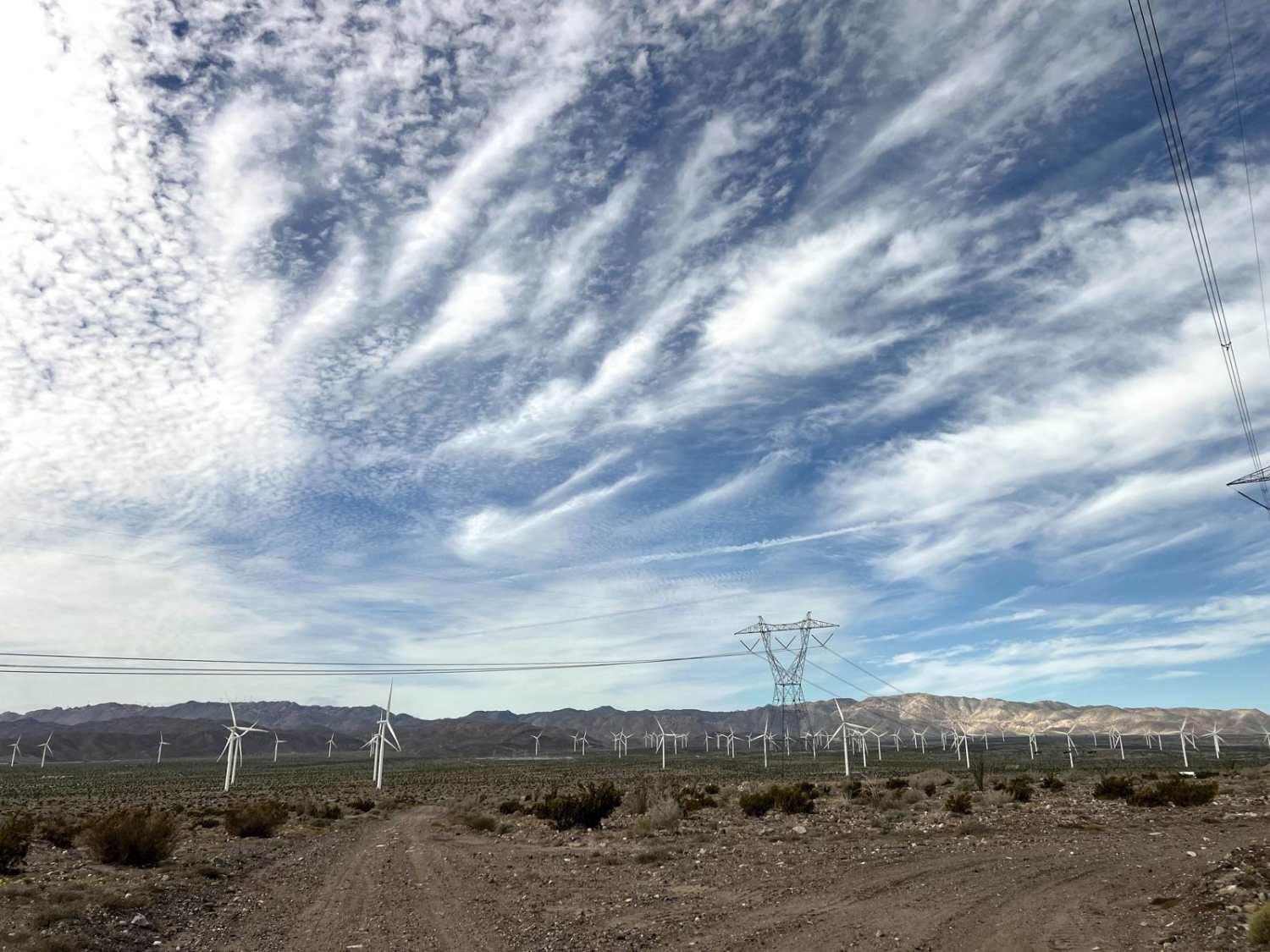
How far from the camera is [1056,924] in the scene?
15453 millimetres

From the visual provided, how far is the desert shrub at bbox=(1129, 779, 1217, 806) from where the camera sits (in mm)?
37906

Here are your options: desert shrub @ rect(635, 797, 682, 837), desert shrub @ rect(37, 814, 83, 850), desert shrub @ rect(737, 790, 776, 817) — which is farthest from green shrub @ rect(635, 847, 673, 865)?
desert shrub @ rect(37, 814, 83, 850)

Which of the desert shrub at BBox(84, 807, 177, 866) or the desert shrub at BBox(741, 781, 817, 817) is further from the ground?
the desert shrub at BBox(84, 807, 177, 866)

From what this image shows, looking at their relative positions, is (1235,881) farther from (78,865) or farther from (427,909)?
(78,865)

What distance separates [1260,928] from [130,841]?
26830mm

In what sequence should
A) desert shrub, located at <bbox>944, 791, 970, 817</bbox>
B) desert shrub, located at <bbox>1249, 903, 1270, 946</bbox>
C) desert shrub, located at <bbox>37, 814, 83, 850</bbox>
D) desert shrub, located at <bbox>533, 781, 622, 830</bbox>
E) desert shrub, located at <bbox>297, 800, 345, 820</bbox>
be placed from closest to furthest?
desert shrub, located at <bbox>1249, 903, 1270, 946</bbox>
desert shrub, located at <bbox>37, 814, 83, 850</bbox>
desert shrub, located at <bbox>533, 781, 622, 830</bbox>
desert shrub, located at <bbox>944, 791, 970, 817</bbox>
desert shrub, located at <bbox>297, 800, 345, 820</bbox>

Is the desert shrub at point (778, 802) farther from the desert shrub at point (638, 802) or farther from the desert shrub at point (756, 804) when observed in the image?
the desert shrub at point (638, 802)

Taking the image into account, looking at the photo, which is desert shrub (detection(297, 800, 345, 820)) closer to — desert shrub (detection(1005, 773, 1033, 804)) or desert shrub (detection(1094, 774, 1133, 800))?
desert shrub (detection(1005, 773, 1033, 804))

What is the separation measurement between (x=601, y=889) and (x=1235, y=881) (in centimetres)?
1319

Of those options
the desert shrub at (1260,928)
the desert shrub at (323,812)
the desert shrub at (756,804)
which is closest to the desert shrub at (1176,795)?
the desert shrub at (756,804)

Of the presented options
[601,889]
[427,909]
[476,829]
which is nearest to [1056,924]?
[601,889]

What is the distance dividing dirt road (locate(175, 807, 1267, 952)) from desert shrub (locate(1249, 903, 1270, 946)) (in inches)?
28.4

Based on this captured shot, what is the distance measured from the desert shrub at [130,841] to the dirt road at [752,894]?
10.8 ft

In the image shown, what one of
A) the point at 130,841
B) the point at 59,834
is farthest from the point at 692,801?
the point at 59,834
